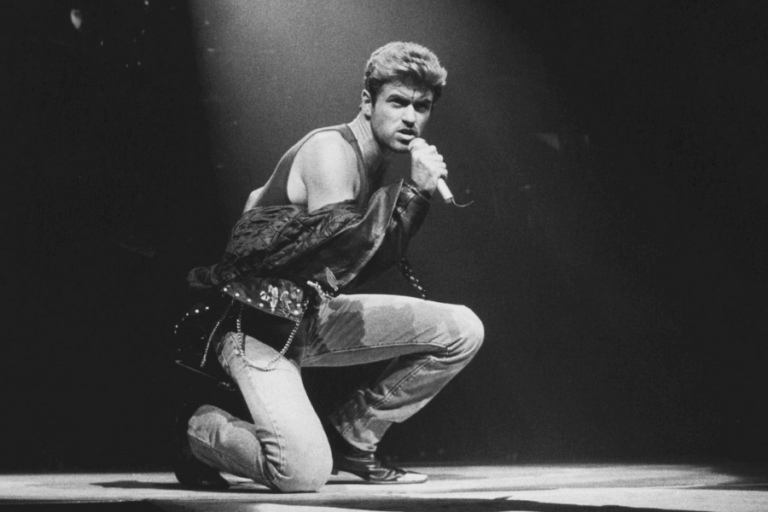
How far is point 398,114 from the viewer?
2293 millimetres

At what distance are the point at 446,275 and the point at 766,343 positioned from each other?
1.21m

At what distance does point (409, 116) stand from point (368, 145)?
134 mm

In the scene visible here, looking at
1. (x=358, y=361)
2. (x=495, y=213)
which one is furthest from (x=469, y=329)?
(x=495, y=213)

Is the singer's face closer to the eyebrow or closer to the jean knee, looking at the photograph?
the eyebrow

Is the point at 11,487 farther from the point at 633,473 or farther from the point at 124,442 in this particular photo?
the point at 633,473

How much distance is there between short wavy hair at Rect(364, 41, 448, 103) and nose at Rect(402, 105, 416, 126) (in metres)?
0.06

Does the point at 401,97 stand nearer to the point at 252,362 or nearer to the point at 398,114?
the point at 398,114

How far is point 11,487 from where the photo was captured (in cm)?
230

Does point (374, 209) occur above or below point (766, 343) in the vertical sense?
above

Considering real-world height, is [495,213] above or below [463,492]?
above

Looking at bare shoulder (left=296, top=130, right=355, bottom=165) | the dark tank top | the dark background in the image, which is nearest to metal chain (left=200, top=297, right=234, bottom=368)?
the dark tank top

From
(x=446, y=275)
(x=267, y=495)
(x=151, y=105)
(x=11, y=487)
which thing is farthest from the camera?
(x=446, y=275)

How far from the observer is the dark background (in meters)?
2.84

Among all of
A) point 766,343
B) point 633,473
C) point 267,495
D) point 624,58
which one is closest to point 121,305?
point 267,495
